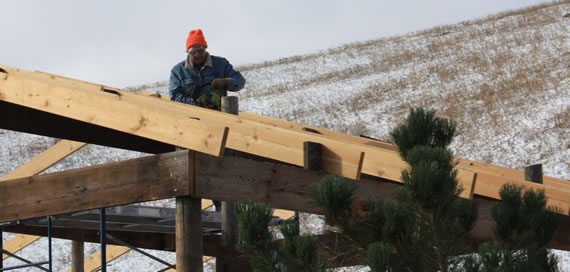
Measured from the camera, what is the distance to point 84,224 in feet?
27.9

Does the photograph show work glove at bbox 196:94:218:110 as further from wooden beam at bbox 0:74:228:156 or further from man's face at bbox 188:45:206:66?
wooden beam at bbox 0:74:228:156

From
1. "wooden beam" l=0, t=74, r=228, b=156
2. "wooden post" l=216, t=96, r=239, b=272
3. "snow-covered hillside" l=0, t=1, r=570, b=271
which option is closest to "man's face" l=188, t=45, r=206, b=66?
"wooden post" l=216, t=96, r=239, b=272

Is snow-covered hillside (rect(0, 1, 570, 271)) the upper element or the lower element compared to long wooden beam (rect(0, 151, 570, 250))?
upper

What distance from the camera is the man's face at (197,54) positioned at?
7664 mm

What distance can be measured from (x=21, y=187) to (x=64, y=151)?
3571 mm

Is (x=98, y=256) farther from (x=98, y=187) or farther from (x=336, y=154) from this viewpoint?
(x=336, y=154)

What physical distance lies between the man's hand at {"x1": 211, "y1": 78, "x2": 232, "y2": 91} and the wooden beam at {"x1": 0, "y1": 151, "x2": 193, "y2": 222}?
2.15m

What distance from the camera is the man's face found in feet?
25.1

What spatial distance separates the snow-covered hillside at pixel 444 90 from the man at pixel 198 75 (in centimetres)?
1085

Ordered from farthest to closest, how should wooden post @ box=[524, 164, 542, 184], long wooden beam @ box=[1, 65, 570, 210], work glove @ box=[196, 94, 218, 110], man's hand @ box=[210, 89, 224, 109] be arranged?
work glove @ box=[196, 94, 218, 110], man's hand @ box=[210, 89, 224, 109], wooden post @ box=[524, 164, 542, 184], long wooden beam @ box=[1, 65, 570, 210]

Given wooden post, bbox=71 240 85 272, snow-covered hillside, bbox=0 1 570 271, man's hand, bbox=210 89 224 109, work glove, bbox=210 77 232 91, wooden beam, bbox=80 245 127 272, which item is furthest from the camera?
snow-covered hillside, bbox=0 1 570 271

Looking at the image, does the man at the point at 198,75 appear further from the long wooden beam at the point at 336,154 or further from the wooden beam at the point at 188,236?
the wooden beam at the point at 188,236

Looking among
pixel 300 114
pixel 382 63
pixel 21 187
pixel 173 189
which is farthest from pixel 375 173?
pixel 382 63

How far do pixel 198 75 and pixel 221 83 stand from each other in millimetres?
670
